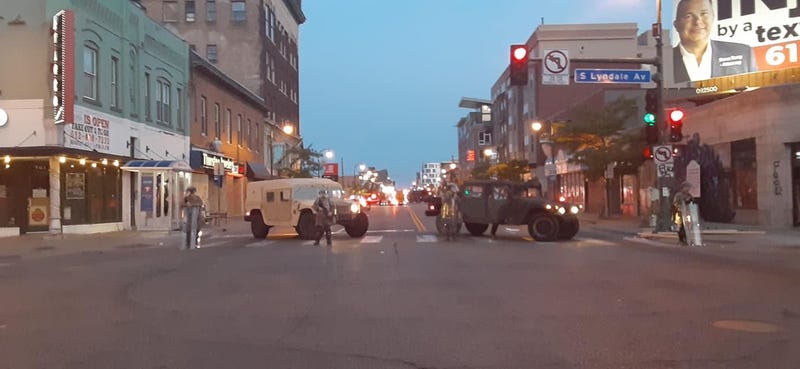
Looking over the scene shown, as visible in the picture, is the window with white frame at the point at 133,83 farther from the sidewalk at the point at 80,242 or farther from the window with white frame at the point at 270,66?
the window with white frame at the point at 270,66

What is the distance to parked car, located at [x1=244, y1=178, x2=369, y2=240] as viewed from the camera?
23500 mm

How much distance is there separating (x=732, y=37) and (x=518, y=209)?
58.2 feet

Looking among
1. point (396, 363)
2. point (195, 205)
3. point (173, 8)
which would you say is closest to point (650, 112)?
point (195, 205)

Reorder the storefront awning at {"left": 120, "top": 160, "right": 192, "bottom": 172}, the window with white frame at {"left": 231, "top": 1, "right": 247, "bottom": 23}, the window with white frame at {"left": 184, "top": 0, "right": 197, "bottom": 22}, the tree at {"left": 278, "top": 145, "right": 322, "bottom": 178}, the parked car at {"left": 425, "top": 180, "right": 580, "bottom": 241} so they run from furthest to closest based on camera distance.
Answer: the window with white frame at {"left": 184, "top": 0, "right": 197, "bottom": 22} < the window with white frame at {"left": 231, "top": 1, "right": 247, "bottom": 23} < the tree at {"left": 278, "top": 145, "right": 322, "bottom": 178} < the storefront awning at {"left": 120, "top": 160, "right": 192, "bottom": 172} < the parked car at {"left": 425, "top": 180, "right": 580, "bottom": 241}

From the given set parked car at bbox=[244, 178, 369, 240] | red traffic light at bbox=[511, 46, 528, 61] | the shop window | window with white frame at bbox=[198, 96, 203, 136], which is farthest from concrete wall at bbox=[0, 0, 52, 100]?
the shop window

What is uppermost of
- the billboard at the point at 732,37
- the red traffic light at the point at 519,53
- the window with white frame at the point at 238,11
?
the window with white frame at the point at 238,11

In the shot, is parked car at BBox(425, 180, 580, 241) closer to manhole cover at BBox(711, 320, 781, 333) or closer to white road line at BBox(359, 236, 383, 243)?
white road line at BBox(359, 236, 383, 243)

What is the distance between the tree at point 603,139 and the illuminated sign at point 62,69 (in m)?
20.3

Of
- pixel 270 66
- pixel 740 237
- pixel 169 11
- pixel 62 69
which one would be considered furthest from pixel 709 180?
pixel 169 11

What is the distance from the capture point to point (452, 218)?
2227 cm

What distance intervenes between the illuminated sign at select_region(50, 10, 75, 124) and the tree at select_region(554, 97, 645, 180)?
2034 centimetres

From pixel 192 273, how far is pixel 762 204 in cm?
2054

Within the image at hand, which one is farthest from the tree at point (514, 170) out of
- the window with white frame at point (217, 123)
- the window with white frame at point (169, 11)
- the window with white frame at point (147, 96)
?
the window with white frame at point (147, 96)

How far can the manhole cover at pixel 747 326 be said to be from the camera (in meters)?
8.29
